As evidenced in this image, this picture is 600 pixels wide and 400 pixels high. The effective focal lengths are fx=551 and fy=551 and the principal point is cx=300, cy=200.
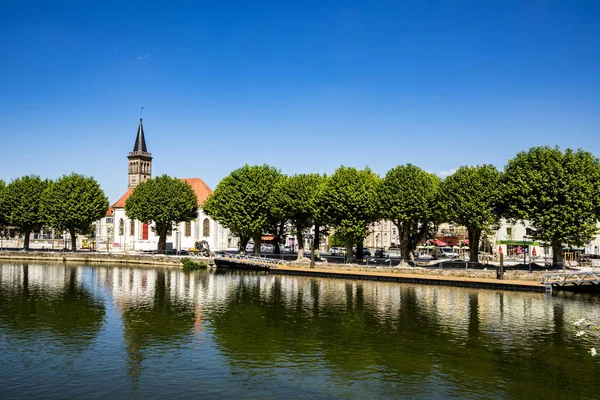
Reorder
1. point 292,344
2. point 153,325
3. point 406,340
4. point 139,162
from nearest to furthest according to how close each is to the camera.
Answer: point 292,344 < point 406,340 < point 153,325 < point 139,162

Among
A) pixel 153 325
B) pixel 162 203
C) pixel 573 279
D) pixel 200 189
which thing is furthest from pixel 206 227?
pixel 153 325

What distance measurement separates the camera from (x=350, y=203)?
82312 millimetres

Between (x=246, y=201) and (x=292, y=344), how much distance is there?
6112cm

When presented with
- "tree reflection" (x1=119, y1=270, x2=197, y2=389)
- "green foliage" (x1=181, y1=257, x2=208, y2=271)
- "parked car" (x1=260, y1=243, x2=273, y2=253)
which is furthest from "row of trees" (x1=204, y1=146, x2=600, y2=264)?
"tree reflection" (x1=119, y1=270, x2=197, y2=389)

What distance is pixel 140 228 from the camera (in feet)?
439

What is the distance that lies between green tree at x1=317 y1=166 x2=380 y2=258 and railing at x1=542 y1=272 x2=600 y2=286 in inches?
1016

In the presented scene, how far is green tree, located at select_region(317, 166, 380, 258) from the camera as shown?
8188 centimetres

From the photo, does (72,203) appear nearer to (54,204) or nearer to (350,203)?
(54,204)

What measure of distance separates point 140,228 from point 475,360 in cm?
11262

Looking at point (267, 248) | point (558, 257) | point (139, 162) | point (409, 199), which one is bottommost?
point (267, 248)

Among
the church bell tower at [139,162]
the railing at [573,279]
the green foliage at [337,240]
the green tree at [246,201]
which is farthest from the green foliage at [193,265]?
the church bell tower at [139,162]

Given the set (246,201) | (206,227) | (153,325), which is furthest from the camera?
(206,227)

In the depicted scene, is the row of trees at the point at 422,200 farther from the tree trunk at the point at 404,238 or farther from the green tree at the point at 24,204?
the green tree at the point at 24,204

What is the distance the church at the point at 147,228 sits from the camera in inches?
4897
